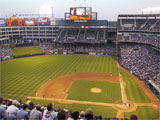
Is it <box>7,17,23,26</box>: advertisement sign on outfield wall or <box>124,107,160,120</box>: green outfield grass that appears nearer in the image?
<box>124,107,160,120</box>: green outfield grass

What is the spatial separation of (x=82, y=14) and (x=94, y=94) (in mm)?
54765

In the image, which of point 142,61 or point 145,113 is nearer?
point 145,113

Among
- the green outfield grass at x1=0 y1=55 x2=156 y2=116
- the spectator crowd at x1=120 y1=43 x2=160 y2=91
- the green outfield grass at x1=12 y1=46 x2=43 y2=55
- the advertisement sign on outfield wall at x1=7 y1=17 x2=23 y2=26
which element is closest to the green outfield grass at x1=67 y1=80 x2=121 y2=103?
the green outfield grass at x1=0 y1=55 x2=156 y2=116

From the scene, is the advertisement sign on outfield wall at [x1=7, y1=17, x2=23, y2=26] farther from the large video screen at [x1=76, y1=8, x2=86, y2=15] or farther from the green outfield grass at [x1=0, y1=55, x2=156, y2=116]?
the green outfield grass at [x1=0, y1=55, x2=156, y2=116]

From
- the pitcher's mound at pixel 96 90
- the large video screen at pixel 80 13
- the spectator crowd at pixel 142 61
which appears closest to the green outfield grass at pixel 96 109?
the pitcher's mound at pixel 96 90

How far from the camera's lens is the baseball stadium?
24.3m

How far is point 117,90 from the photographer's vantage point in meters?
31.1

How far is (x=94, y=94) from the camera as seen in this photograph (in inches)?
1150

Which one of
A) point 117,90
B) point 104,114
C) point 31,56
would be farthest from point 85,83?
point 31,56

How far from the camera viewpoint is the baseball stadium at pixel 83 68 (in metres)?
24.3

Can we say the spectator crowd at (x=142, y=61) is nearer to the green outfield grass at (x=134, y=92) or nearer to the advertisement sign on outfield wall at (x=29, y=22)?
the green outfield grass at (x=134, y=92)

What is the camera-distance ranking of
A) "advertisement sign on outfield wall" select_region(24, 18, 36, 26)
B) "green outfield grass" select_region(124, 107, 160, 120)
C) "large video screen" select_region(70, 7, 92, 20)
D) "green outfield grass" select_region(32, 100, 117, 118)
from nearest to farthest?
"green outfield grass" select_region(124, 107, 160, 120) → "green outfield grass" select_region(32, 100, 117, 118) → "large video screen" select_region(70, 7, 92, 20) → "advertisement sign on outfield wall" select_region(24, 18, 36, 26)

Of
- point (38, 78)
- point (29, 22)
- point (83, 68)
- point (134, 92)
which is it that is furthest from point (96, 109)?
point (29, 22)

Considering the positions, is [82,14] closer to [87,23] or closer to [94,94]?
[87,23]
